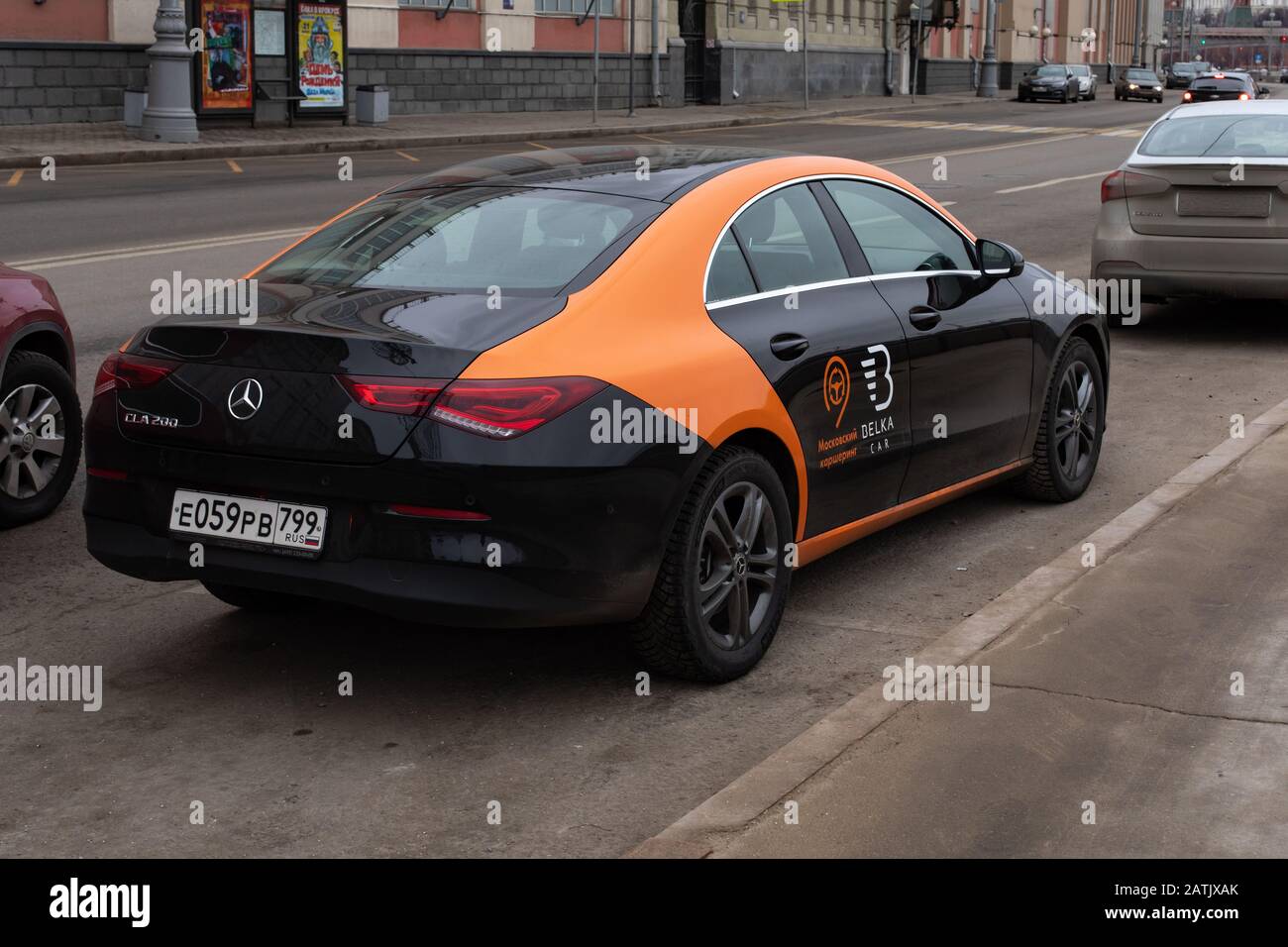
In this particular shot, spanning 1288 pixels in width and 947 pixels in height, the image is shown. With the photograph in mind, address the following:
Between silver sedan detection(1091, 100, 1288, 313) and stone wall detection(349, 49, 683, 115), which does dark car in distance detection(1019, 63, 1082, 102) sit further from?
silver sedan detection(1091, 100, 1288, 313)

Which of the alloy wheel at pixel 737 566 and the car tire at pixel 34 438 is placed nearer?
the alloy wheel at pixel 737 566

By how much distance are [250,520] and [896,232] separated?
8.93 feet

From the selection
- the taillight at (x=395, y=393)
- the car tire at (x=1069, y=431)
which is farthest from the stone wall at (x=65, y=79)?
the taillight at (x=395, y=393)

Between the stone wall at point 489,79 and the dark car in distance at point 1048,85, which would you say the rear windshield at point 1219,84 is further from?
the stone wall at point 489,79

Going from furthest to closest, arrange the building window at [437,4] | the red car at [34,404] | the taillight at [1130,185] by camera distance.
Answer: the building window at [437,4] < the taillight at [1130,185] < the red car at [34,404]

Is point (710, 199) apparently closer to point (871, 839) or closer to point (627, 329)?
point (627, 329)

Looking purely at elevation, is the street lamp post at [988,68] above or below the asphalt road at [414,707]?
above

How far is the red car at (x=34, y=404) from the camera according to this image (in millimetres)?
6887

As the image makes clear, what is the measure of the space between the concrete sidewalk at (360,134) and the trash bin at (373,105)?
32cm

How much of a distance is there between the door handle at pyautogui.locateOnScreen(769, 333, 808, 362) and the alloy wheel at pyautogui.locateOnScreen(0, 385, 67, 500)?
3168 mm

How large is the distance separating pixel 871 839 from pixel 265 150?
2590 centimetres

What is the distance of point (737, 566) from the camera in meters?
5.21
